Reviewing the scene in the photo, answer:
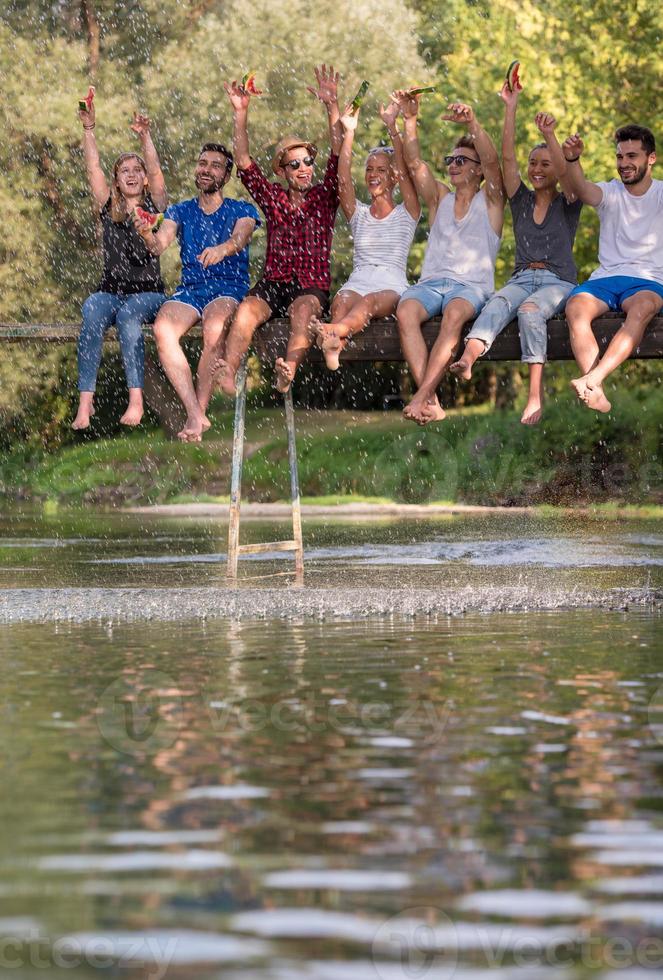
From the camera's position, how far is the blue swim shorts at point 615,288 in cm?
1442

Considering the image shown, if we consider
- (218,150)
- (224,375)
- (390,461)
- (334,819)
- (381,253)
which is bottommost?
(334,819)

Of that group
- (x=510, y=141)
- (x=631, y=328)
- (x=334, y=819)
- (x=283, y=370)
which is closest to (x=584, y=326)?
(x=631, y=328)

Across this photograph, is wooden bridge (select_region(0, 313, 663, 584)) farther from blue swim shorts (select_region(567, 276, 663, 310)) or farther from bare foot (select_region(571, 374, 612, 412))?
A: bare foot (select_region(571, 374, 612, 412))

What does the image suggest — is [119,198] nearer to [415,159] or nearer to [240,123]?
[240,123]

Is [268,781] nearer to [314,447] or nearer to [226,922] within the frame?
[226,922]

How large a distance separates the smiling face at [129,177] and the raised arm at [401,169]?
6.70 feet

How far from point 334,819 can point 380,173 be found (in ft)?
31.5

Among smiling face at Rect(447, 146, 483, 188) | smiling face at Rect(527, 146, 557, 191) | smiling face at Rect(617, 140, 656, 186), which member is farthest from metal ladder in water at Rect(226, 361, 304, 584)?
smiling face at Rect(617, 140, 656, 186)

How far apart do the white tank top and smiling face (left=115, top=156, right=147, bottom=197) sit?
2.44 m

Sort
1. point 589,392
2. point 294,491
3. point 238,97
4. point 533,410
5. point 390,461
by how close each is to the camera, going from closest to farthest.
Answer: point 589,392 → point 533,410 → point 238,97 → point 294,491 → point 390,461

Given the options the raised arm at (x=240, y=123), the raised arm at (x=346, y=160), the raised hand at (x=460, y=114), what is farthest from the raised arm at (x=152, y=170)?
the raised hand at (x=460, y=114)

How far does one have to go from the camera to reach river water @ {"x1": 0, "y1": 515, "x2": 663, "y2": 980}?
4926 millimetres

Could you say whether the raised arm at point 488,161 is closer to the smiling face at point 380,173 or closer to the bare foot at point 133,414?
the smiling face at point 380,173

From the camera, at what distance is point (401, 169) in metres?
15.0
